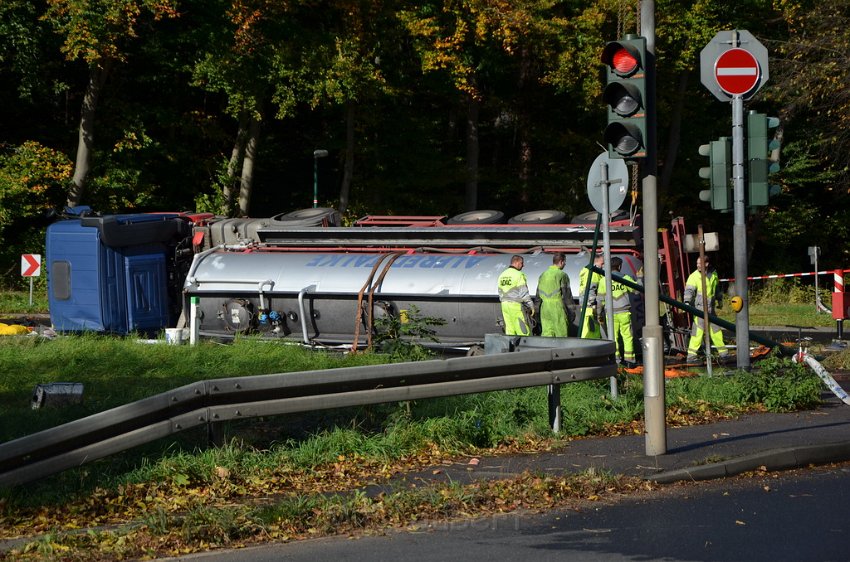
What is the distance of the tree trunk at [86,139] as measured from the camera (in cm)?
3136

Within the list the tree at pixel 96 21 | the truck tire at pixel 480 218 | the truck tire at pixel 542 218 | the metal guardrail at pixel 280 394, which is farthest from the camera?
the tree at pixel 96 21

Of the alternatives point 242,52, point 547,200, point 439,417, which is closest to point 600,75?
point 547,200

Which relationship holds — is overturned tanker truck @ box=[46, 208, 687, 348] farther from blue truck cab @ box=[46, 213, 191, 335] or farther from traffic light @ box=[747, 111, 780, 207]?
traffic light @ box=[747, 111, 780, 207]

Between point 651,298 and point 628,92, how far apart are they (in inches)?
61.6

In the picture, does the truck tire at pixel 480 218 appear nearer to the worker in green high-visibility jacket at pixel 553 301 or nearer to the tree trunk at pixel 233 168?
the worker in green high-visibility jacket at pixel 553 301

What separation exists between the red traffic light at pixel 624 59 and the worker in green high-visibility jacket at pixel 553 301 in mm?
7366

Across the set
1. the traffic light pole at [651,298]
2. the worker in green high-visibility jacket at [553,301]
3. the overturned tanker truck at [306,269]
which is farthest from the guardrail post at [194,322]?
the traffic light pole at [651,298]

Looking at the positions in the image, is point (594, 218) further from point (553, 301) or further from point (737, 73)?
point (737, 73)

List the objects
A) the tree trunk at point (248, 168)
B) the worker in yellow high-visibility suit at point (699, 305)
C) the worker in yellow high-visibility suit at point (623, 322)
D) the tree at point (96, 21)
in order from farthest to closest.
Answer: the tree trunk at point (248, 168) → the tree at point (96, 21) → the worker in yellow high-visibility suit at point (699, 305) → the worker in yellow high-visibility suit at point (623, 322)

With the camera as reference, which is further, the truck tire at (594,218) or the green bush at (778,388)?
the truck tire at (594,218)

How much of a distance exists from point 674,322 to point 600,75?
1617cm

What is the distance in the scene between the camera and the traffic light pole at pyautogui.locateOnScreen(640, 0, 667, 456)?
8773mm

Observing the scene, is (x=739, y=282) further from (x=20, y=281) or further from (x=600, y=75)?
(x=20, y=281)

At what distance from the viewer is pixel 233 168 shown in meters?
34.3
